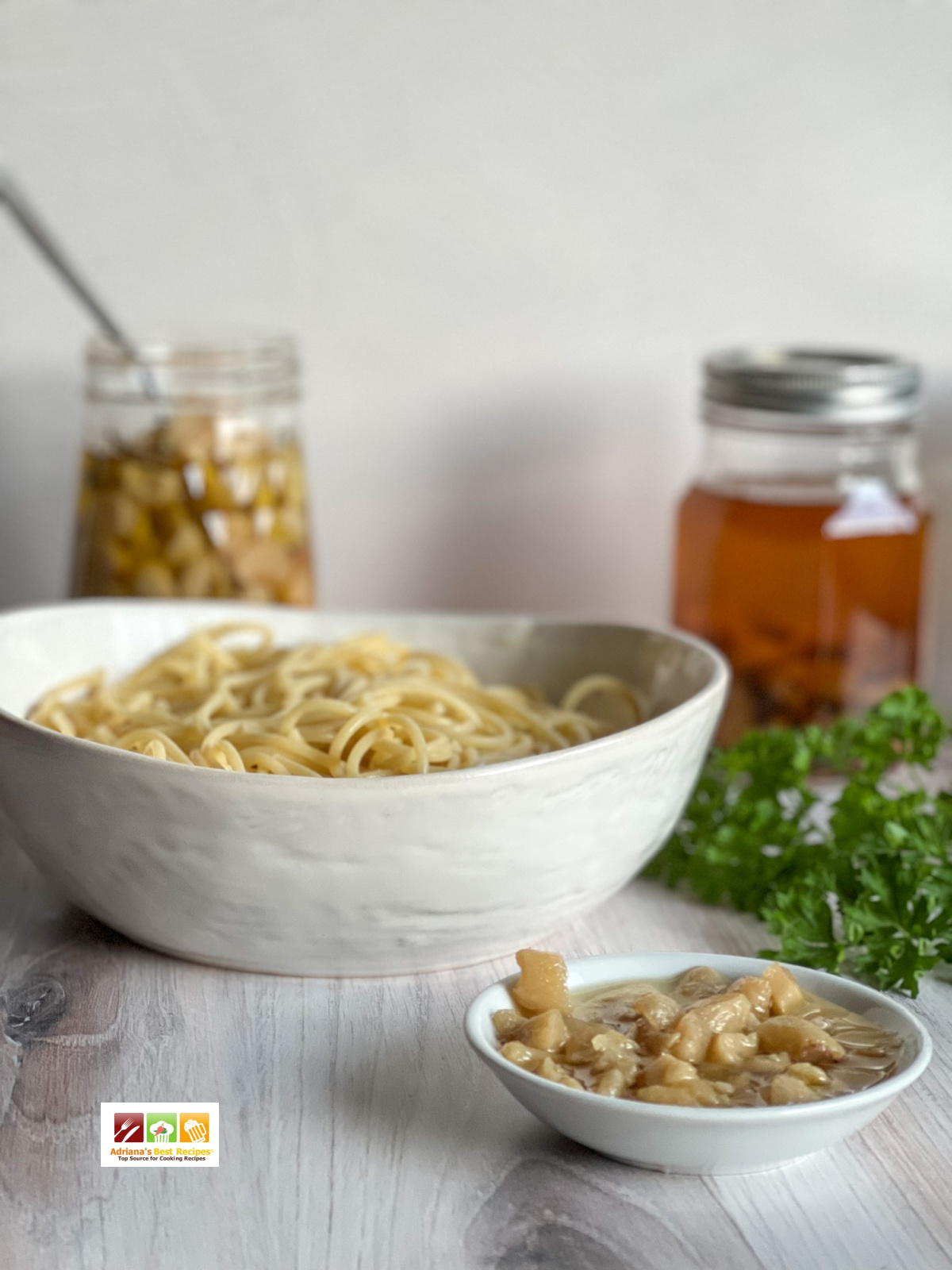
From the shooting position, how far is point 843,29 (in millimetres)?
1520

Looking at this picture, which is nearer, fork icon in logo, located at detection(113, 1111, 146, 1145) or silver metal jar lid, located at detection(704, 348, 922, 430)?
fork icon in logo, located at detection(113, 1111, 146, 1145)

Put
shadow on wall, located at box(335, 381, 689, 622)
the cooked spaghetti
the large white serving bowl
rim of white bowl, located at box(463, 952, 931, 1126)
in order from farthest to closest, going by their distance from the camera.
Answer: shadow on wall, located at box(335, 381, 689, 622) → the cooked spaghetti → the large white serving bowl → rim of white bowl, located at box(463, 952, 931, 1126)

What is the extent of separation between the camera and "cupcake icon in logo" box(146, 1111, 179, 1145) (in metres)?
0.72

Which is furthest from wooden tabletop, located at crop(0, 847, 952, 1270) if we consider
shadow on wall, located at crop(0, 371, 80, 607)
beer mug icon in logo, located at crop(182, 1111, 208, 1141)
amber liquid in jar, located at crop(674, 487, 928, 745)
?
shadow on wall, located at crop(0, 371, 80, 607)

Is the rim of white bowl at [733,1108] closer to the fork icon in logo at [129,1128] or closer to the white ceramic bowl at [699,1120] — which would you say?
the white ceramic bowl at [699,1120]

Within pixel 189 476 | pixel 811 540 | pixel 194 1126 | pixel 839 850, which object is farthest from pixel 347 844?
pixel 811 540

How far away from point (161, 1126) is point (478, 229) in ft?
3.56

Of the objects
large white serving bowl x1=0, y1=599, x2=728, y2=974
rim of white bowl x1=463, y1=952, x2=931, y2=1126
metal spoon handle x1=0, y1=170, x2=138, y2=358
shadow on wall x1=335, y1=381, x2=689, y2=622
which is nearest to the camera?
rim of white bowl x1=463, y1=952, x2=931, y2=1126

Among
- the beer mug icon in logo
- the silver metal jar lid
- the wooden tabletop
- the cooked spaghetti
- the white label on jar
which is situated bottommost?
the wooden tabletop

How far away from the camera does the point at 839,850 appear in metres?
1.03

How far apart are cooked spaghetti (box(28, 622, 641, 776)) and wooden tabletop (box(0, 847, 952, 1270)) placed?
150mm

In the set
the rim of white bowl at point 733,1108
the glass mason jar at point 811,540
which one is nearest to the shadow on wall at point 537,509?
the glass mason jar at point 811,540

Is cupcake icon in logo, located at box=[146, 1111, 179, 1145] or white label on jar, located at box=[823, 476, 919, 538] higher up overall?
white label on jar, located at box=[823, 476, 919, 538]

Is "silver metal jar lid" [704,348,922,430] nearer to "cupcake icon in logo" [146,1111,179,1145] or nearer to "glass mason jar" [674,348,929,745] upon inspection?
"glass mason jar" [674,348,929,745]
